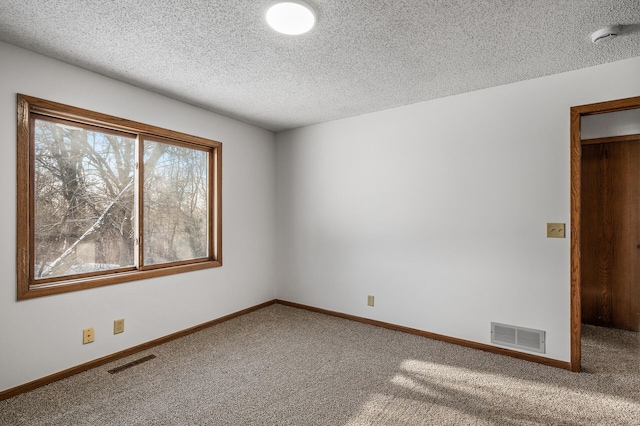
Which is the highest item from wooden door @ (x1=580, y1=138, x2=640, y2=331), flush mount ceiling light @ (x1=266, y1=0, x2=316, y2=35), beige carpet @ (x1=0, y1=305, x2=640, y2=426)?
flush mount ceiling light @ (x1=266, y1=0, x2=316, y2=35)

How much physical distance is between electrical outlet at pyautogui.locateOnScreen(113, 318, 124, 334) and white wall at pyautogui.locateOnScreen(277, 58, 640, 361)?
209cm

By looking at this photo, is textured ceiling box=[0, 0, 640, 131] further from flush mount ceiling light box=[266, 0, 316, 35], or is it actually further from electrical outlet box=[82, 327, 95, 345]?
electrical outlet box=[82, 327, 95, 345]

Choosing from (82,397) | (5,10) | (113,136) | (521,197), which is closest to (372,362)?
(521,197)

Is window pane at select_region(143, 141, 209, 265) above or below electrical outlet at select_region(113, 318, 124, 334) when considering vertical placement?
above

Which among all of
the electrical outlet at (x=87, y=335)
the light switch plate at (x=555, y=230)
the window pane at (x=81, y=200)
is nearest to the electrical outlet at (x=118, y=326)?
the electrical outlet at (x=87, y=335)

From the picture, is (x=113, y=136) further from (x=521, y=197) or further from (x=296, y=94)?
(x=521, y=197)

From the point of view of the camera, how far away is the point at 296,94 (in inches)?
122

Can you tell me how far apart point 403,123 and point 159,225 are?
9.10ft

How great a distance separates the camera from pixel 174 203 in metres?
3.39

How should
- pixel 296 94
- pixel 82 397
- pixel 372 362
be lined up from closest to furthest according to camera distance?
pixel 82 397 → pixel 372 362 → pixel 296 94

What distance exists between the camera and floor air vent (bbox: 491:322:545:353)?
2.70 m

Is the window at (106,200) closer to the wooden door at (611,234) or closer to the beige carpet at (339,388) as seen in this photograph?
A: the beige carpet at (339,388)

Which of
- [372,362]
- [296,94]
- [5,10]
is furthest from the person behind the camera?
[296,94]

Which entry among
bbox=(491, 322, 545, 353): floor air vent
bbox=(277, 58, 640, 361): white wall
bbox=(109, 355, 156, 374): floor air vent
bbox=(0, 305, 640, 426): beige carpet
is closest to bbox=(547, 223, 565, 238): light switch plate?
bbox=(277, 58, 640, 361): white wall
